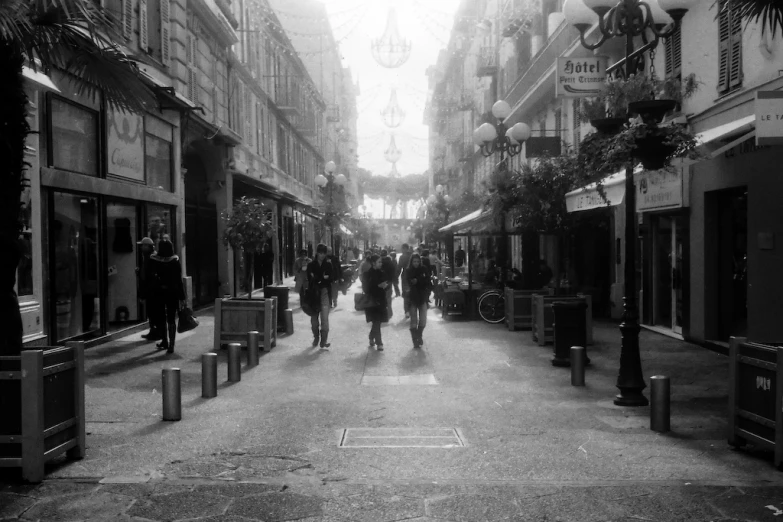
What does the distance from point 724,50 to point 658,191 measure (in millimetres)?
3087

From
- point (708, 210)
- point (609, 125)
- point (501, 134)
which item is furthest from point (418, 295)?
point (501, 134)

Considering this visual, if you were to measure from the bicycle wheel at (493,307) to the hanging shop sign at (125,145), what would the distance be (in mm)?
7581

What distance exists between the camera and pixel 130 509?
17.2 feet

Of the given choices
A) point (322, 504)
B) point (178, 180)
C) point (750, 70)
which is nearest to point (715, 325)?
point (750, 70)

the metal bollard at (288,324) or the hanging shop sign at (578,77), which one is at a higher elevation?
the hanging shop sign at (578,77)

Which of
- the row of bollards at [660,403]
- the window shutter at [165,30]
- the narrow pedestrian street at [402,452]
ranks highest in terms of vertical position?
the window shutter at [165,30]

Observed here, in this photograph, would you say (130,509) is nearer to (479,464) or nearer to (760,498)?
(479,464)

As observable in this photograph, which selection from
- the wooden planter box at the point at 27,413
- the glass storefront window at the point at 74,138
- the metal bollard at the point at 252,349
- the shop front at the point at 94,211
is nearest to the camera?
the wooden planter box at the point at 27,413

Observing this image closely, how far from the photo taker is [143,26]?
17.9m

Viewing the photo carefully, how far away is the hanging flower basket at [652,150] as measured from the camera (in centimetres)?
862

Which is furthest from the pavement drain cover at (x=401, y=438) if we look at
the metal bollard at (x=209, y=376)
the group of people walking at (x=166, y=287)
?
the group of people walking at (x=166, y=287)

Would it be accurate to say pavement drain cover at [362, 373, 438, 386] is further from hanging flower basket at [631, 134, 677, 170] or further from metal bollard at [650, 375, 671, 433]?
hanging flower basket at [631, 134, 677, 170]

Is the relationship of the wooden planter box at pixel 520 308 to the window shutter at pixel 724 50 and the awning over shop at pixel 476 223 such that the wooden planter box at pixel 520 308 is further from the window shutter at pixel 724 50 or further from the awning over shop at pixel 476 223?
the window shutter at pixel 724 50

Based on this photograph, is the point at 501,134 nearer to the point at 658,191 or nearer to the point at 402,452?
the point at 658,191
